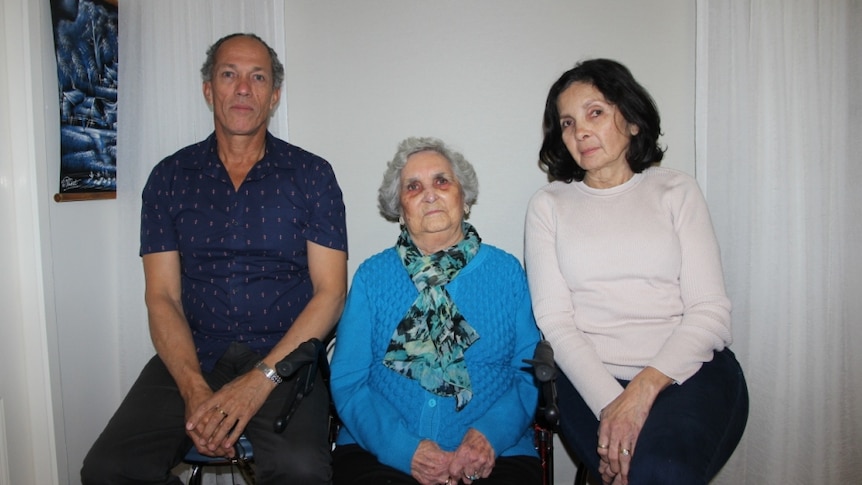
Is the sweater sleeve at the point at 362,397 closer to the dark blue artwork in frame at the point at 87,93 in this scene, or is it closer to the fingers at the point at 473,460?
the fingers at the point at 473,460

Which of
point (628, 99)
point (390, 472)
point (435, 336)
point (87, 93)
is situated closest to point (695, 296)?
point (628, 99)

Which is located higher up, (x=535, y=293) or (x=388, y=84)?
(x=388, y=84)

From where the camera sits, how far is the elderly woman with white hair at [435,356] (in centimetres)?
150

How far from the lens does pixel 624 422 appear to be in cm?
145

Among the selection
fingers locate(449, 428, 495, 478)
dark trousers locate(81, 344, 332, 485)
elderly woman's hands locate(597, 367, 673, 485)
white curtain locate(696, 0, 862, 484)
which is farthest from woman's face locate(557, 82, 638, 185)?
dark trousers locate(81, 344, 332, 485)

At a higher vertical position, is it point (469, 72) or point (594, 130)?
point (469, 72)

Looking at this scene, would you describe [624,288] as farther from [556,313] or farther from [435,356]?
[435,356]

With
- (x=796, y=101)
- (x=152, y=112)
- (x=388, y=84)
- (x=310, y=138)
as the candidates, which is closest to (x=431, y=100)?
(x=388, y=84)

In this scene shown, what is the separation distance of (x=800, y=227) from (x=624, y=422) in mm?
1002

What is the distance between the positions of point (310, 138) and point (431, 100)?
1.88ft

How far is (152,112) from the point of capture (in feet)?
6.79

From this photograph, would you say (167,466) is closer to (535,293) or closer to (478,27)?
(535,293)

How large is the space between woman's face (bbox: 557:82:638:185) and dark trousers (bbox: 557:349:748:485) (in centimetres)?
72

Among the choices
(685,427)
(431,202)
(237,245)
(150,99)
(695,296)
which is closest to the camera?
(685,427)
